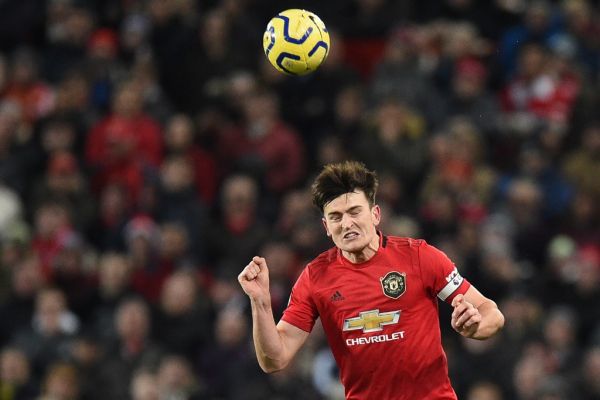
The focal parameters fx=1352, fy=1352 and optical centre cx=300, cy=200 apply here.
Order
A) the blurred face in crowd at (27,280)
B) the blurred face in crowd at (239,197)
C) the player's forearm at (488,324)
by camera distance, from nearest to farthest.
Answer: the player's forearm at (488,324) → the blurred face in crowd at (27,280) → the blurred face in crowd at (239,197)

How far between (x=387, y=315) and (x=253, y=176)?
21.8 feet

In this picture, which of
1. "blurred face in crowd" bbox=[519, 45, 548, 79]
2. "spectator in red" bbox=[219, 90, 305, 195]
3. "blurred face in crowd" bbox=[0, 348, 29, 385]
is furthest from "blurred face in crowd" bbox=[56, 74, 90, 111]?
"blurred face in crowd" bbox=[519, 45, 548, 79]

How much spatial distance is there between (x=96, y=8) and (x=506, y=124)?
16.8 ft

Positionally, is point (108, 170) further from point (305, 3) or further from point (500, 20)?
point (500, 20)

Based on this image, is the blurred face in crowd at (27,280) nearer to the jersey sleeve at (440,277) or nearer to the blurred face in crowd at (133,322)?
the blurred face in crowd at (133,322)

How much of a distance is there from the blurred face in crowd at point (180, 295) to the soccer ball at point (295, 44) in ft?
14.8

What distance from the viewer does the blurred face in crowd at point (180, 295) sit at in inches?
502

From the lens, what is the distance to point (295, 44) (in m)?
8.58

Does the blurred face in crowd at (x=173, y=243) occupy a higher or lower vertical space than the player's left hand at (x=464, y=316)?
higher

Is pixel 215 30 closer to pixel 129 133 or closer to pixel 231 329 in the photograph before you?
pixel 129 133

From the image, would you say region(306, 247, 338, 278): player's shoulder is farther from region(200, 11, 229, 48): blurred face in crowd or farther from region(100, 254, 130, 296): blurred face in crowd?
region(200, 11, 229, 48): blurred face in crowd

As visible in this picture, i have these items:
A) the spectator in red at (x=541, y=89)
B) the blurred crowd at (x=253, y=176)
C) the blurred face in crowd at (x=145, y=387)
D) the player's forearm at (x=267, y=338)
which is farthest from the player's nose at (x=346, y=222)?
the spectator in red at (x=541, y=89)

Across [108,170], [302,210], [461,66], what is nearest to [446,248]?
[302,210]

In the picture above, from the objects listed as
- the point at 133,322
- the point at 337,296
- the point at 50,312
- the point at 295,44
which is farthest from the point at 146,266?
the point at 337,296
